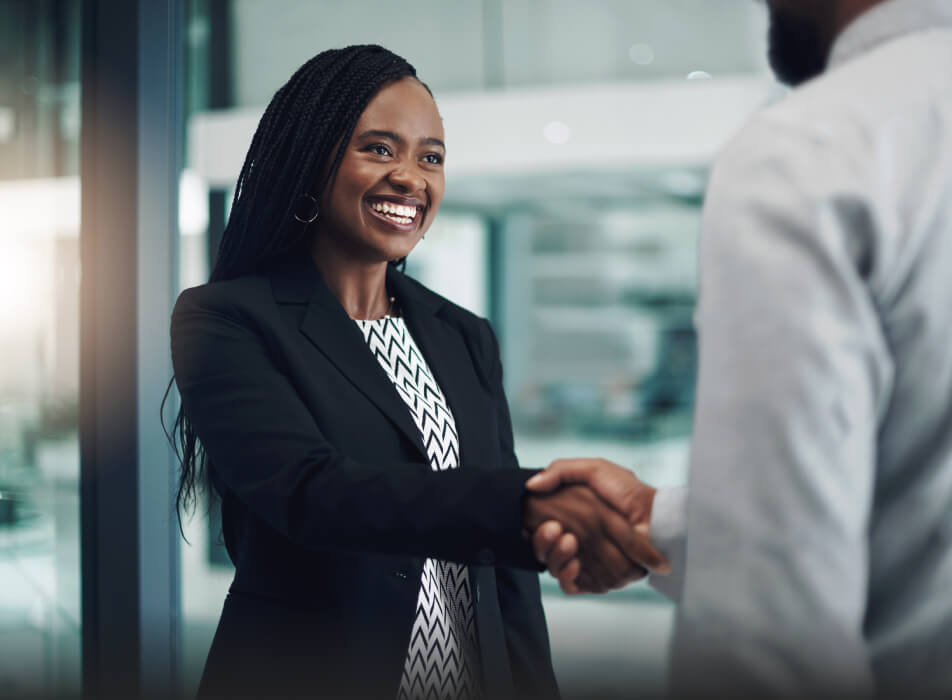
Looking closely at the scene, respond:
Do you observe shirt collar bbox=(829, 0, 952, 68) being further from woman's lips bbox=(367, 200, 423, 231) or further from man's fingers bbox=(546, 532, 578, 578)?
woman's lips bbox=(367, 200, 423, 231)

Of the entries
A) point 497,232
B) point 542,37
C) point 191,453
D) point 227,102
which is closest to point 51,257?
point 191,453

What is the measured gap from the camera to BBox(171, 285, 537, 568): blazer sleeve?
1102mm

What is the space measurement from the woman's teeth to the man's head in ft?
2.07

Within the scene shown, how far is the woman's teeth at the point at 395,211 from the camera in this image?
1.38 m

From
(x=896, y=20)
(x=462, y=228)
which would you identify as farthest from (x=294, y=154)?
(x=462, y=228)

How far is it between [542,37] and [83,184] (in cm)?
348

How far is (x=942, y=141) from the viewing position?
27.5 inches

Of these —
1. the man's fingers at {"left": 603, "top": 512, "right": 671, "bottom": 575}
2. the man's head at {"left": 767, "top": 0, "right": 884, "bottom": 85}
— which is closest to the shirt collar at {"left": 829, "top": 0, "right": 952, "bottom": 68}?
the man's head at {"left": 767, "top": 0, "right": 884, "bottom": 85}

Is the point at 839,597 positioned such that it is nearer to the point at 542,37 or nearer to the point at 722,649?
the point at 722,649

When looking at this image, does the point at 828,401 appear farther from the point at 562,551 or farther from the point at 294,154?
the point at 294,154

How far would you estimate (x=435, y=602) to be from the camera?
1.31 metres

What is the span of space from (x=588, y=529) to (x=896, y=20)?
653 mm

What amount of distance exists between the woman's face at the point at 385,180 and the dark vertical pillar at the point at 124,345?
63cm

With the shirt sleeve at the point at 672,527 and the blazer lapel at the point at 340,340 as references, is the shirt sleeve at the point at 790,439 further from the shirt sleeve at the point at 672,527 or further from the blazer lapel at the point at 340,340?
the blazer lapel at the point at 340,340
